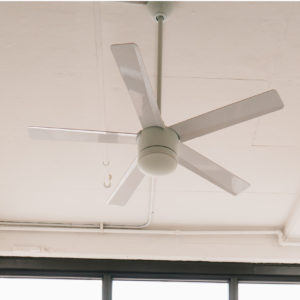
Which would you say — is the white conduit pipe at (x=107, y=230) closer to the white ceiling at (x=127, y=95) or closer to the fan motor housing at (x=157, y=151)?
the white ceiling at (x=127, y=95)

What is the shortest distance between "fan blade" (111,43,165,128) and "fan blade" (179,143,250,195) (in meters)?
0.23

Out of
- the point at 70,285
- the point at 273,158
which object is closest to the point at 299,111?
the point at 273,158

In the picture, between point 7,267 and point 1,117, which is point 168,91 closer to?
point 1,117

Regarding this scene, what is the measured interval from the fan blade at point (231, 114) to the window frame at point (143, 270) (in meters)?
2.37

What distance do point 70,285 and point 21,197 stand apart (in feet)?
3.22

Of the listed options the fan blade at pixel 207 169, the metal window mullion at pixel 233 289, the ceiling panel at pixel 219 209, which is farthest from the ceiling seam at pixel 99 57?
the metal window mullion at pixel 233 289

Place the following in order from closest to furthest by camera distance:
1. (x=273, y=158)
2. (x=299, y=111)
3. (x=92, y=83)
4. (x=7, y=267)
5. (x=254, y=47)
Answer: (x=254, y=47), (x=92, y=83), (x=299, y=111), (x=273, y=158), (x=7, y=267)

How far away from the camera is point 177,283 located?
4.38m

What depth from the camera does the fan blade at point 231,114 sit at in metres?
2.04

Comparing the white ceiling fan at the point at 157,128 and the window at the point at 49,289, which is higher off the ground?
the white ceiling fan at the point at 157,128

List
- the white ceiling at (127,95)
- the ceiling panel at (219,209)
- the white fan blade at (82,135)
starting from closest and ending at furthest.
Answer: the white fan blade at (82,135)
the white ceiling at (127,95)
the ceiling panel at (219,209)

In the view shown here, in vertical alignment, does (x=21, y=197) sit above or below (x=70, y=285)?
above

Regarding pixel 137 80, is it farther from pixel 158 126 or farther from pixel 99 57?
pixel 99 57

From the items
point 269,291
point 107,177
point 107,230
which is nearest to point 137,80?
point 107,177
